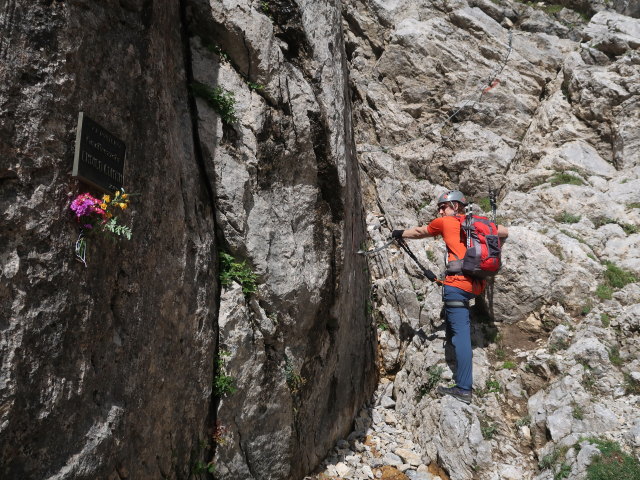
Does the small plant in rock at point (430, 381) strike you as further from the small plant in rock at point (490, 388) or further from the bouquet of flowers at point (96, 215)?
the bouquet of flowers at point (96, 215)

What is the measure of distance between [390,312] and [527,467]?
14.1 feet

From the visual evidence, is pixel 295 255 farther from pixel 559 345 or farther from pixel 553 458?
pixel 559 345

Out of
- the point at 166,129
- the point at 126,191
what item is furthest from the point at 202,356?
the point at 166,129

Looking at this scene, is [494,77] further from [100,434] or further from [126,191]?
[100,434]

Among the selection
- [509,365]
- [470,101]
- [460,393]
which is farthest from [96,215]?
[470,101]

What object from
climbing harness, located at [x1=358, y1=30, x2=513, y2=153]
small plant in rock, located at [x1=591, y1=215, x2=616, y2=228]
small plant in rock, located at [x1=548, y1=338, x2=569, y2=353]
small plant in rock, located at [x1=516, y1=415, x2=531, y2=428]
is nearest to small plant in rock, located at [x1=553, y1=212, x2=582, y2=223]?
small plant in rock, located at [x1=591, y1=215, x2=616, y2=228]

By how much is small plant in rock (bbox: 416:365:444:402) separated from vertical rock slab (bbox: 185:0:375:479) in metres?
1.76

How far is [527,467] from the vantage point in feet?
25.7

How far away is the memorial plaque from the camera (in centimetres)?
418

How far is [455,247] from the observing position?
9422 millimetres

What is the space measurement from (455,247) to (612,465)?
423 centimetres

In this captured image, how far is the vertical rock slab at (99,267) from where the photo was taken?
372cm

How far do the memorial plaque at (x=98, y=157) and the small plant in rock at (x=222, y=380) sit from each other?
2619 millimetres

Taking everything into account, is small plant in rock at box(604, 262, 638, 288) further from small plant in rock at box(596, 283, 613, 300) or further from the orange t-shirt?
the orange t-shirt
